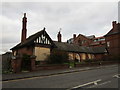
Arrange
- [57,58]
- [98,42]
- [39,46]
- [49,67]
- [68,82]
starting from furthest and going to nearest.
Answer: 1. [98,42]
2. [39,46]
3. [57,58]
4. [49,67]
5. [68,82]

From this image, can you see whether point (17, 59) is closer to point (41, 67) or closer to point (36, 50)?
point (41, 67)

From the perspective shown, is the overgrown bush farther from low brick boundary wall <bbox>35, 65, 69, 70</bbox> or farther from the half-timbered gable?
the half-timbered gable

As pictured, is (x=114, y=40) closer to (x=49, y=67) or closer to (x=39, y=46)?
(x=39, y=46)

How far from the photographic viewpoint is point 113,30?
153 feet

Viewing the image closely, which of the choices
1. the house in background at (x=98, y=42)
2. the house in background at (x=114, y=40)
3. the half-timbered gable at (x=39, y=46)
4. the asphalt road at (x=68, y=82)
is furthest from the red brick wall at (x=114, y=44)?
the asphalt road at (x=68, y=82)

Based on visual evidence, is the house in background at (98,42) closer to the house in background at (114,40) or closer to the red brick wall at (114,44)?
the house in background at (114,40)

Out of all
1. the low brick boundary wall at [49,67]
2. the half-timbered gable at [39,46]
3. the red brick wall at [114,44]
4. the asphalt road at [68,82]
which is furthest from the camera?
the red brick wall at [114,44]

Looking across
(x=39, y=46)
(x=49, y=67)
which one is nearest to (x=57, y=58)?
(x=49, y=67)

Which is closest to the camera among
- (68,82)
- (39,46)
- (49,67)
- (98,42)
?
(68,82)

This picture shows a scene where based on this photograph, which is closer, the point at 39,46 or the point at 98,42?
the point at 39,46

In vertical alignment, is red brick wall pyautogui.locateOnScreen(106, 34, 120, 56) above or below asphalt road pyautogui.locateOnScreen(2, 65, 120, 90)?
above

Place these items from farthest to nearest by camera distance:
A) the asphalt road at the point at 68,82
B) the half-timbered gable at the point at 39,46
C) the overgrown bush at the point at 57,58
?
the half-timbered gable at the point at 39,46, the overgrown bush at the point at 57,58, the asphalt road at the point at 68,82

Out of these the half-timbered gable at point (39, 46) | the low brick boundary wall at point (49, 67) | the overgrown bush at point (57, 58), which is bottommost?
the low brick boundary wall at point (49, 67)

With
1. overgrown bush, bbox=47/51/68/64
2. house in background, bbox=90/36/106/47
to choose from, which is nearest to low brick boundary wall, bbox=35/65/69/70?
overgrown bush, bbox=47/51/68/64
